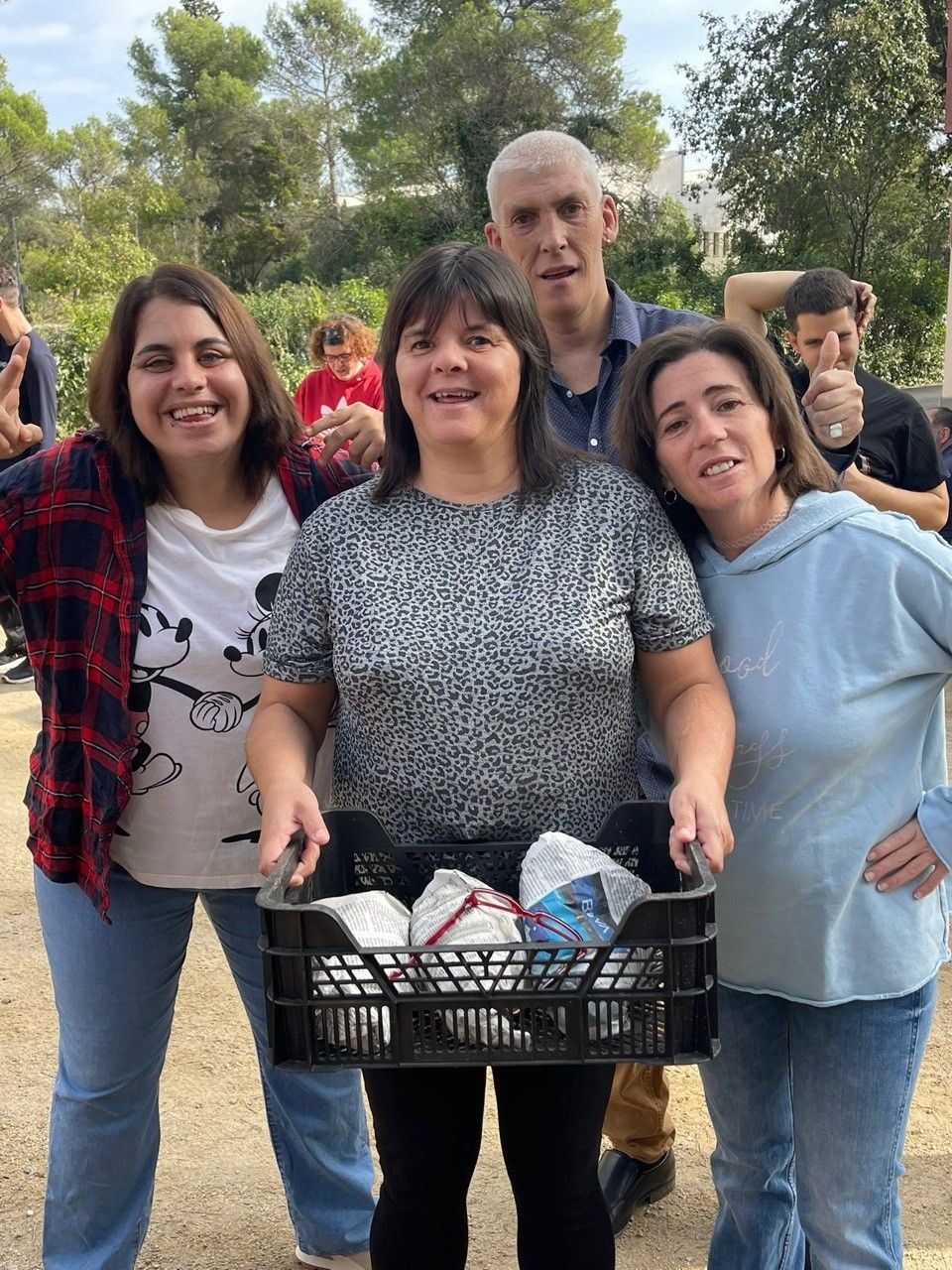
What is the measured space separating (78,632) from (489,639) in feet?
2.62

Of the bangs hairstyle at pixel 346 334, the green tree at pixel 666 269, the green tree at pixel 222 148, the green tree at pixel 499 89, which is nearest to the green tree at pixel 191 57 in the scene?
the green tree at pixel 222 148

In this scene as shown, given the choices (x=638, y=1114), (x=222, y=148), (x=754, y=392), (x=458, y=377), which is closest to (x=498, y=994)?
(x=458, y=377)

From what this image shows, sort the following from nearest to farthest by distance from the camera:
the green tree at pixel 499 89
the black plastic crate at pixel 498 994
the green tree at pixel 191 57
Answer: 1. the black plastic crate at pixel 498 994
2. the green tree at pixel 499 89
3. the green tree at pixel 191 57

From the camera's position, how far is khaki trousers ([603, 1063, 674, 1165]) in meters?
2.79

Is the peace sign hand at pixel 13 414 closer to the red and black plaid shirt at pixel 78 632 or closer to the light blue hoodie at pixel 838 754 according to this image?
the red and black plaid shirt at pixel 78 632

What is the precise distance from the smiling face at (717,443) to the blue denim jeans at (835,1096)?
2.60ft

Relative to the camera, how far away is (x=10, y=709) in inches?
277

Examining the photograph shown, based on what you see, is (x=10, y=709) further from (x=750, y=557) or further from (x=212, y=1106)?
(x=750, y=557)

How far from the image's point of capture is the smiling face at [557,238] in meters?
2.79

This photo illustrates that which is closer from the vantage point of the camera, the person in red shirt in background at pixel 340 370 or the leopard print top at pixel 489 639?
the leopard print top at pixel 489 639

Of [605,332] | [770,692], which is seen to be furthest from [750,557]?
[605,332]

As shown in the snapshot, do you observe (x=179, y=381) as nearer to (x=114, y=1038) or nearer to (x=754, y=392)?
(x=754, y=392)

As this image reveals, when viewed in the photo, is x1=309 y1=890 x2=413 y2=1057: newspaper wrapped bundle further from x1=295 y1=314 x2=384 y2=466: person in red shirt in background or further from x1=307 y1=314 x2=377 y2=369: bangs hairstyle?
x1=307 y1=314 x2=377 y2=369: bangs hairstyle

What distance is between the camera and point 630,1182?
2803 mm
